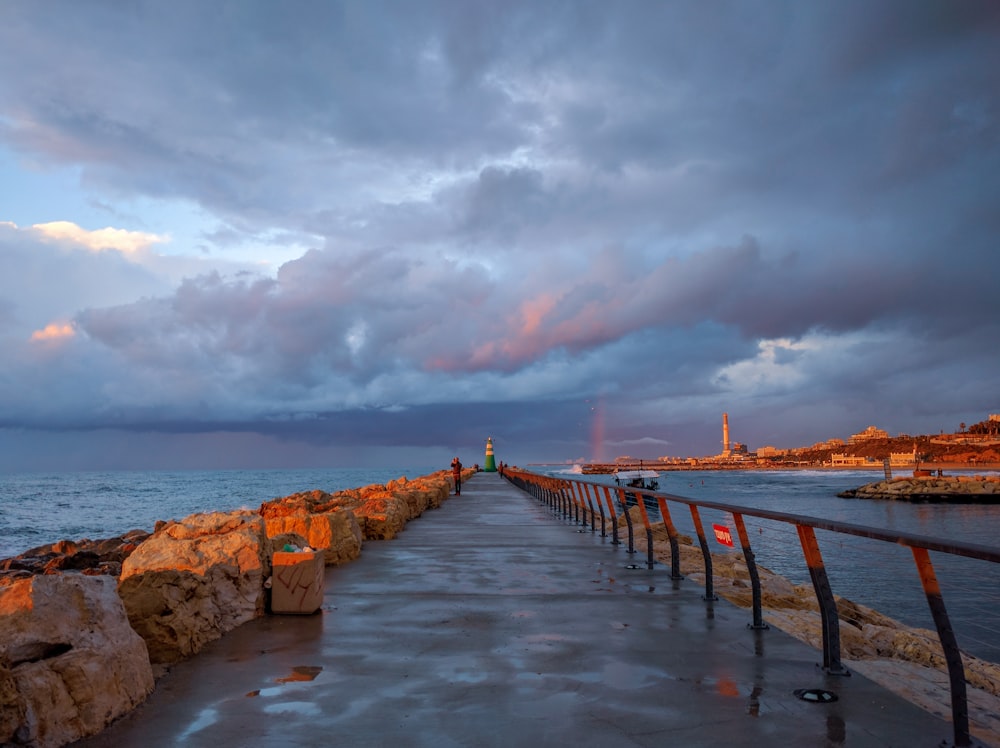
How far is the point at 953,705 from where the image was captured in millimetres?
3414

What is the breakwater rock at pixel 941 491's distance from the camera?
65.9 meters

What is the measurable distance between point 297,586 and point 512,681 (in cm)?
270

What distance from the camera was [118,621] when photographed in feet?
13.3

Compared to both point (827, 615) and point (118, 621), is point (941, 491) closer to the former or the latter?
point (827, 615)

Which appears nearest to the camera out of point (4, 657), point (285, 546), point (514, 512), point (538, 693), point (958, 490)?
point (4, 657)

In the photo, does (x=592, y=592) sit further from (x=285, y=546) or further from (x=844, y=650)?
(x=285, y=546)

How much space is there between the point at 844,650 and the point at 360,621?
194 inches

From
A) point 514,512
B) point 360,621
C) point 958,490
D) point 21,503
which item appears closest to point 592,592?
point 360,621

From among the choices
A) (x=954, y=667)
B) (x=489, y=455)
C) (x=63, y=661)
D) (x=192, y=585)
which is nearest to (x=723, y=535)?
(x=954, y=667)

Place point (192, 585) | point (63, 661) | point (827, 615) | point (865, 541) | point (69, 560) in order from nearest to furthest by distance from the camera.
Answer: point (63, 661) → point (827, 615) → point (192, 585) → point (69, 560) → point (865, 541)

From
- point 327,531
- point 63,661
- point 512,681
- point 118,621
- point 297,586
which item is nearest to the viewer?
point 63,661

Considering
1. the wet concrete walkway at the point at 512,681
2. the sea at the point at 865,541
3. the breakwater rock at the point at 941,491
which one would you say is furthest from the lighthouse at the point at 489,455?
the wet concrete walkway at the point at 512,681

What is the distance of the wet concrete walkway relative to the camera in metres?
3.55

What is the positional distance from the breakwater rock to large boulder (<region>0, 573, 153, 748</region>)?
75.3m
